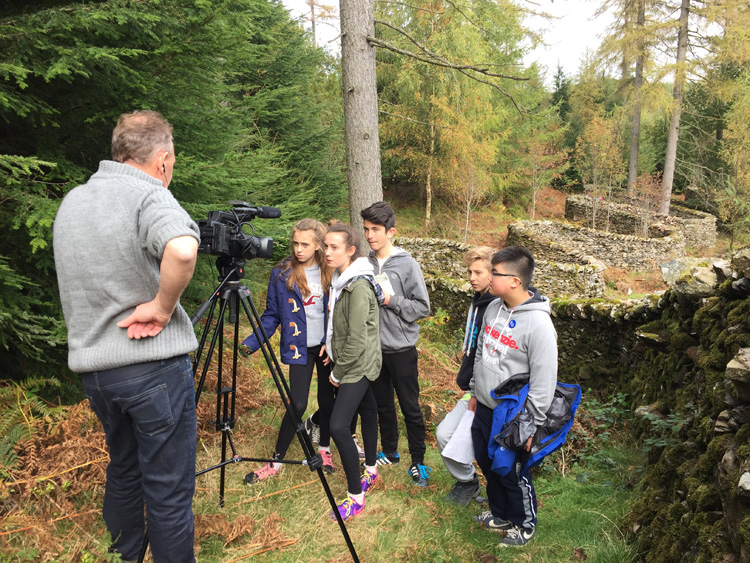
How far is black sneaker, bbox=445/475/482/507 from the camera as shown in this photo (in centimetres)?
326

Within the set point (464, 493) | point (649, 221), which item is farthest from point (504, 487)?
point (649, 221)

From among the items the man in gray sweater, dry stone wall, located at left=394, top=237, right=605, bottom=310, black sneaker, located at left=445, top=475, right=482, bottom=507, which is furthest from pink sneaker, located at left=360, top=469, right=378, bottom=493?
dry stone wall, located at left=394, top=237, right=605, bottom=310

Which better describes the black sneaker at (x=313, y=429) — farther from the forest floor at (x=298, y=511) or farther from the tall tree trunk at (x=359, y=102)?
the tall tree trunk at (x=359, y=102)

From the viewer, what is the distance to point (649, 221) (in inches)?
864

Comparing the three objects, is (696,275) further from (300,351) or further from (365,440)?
(300,351)

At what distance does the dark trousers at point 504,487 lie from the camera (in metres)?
2.80

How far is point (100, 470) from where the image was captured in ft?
10.1

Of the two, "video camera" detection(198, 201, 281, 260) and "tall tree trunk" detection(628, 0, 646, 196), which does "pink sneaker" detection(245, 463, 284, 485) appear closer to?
"video camera" detection(198, 201, 281, 260)

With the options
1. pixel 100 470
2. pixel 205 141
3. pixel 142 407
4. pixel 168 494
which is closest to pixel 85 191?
pixel 142 407

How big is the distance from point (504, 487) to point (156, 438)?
2086mm

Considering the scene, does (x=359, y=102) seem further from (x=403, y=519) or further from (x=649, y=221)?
(x=649, y=221)

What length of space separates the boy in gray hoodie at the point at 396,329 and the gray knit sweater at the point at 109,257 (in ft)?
5.71

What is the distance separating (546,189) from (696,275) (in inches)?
1044

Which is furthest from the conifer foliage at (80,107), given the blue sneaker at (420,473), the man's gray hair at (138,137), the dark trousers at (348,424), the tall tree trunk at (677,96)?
the tall tree trunk at (677,96)
